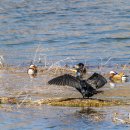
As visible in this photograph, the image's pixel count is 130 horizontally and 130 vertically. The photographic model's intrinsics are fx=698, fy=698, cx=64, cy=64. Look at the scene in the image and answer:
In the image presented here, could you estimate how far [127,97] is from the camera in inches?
424

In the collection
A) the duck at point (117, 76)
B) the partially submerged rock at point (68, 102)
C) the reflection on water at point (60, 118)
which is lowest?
the reflection on water at point (60, 118)

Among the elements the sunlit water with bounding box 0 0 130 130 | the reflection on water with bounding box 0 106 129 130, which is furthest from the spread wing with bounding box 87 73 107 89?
the sunlit water with bounding box 0 0 130 130

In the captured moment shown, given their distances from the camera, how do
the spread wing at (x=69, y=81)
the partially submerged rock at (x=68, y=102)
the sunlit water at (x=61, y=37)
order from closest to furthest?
the sunlit water at (x=61, y=37)
the partially submerged rock at (x=68, y=102)
the spread wing at (x=69, y=81)

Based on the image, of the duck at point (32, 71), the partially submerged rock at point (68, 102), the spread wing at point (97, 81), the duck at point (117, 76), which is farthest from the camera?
the duck at point (32, 71)

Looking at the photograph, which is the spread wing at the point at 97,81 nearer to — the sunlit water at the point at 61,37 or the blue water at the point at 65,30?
the sunlit water at the point at 61,37

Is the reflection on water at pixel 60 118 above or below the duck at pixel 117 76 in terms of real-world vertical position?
below

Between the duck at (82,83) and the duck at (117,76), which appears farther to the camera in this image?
the duck at (117,76)

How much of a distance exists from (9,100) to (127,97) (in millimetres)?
1839

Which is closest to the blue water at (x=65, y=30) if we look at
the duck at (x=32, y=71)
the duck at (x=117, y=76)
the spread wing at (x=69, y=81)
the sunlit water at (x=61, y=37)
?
the sunlit water at (x=61, y=37)

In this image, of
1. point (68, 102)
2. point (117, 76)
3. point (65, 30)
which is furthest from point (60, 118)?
point (65, 30)

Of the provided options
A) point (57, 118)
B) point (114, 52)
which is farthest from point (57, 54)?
point (57, 118)

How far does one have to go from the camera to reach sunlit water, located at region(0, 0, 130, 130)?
9.12m

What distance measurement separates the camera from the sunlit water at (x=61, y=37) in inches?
359

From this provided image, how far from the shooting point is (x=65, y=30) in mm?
21734
